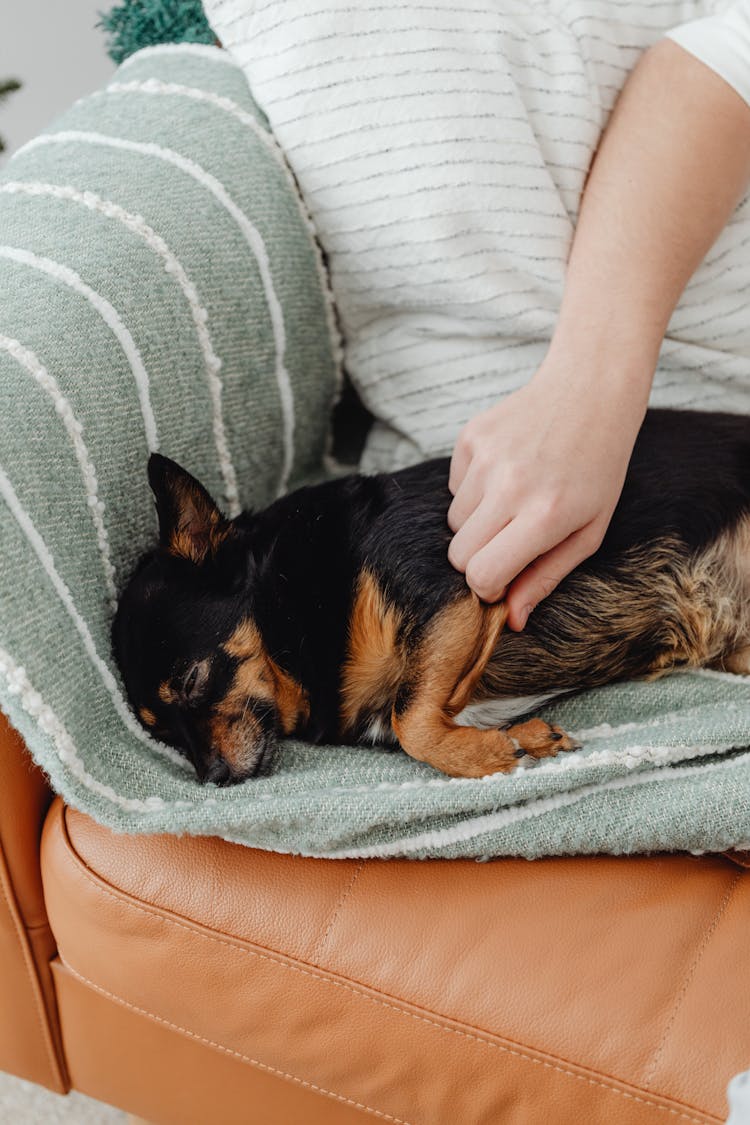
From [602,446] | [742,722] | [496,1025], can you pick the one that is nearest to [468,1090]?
[496,1025]

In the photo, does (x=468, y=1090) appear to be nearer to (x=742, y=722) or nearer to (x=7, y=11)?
(x=742, y=722)

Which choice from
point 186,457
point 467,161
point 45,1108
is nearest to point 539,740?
point 186,457

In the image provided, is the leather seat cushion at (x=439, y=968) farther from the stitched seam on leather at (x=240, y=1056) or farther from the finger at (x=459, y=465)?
the finger at (x=459, y=465)

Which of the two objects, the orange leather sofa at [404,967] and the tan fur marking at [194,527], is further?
the tan fur marking at [194,527]

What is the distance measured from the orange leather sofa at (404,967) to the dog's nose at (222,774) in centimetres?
10

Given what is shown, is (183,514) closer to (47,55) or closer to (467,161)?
(467,161)

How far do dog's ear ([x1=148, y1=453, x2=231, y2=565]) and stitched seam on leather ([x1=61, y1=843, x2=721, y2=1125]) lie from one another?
Result: 43cm

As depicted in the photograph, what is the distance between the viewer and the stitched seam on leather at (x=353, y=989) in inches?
39.0

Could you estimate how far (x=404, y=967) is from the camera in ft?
3.55

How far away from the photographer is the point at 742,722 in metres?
1.19

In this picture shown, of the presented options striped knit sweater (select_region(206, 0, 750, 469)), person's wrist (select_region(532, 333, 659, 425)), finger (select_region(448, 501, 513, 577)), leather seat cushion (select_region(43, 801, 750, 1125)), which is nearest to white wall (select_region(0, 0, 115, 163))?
striped knit sweater (select_region(206, 0, 750, 469))

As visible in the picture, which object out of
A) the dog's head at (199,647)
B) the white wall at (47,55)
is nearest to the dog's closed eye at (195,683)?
the dog's head at (199,647)

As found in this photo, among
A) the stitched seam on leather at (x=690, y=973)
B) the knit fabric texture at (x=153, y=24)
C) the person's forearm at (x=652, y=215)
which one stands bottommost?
the stitched seam on leather at (x=690, y=973)

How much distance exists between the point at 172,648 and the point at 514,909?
0.56 m
